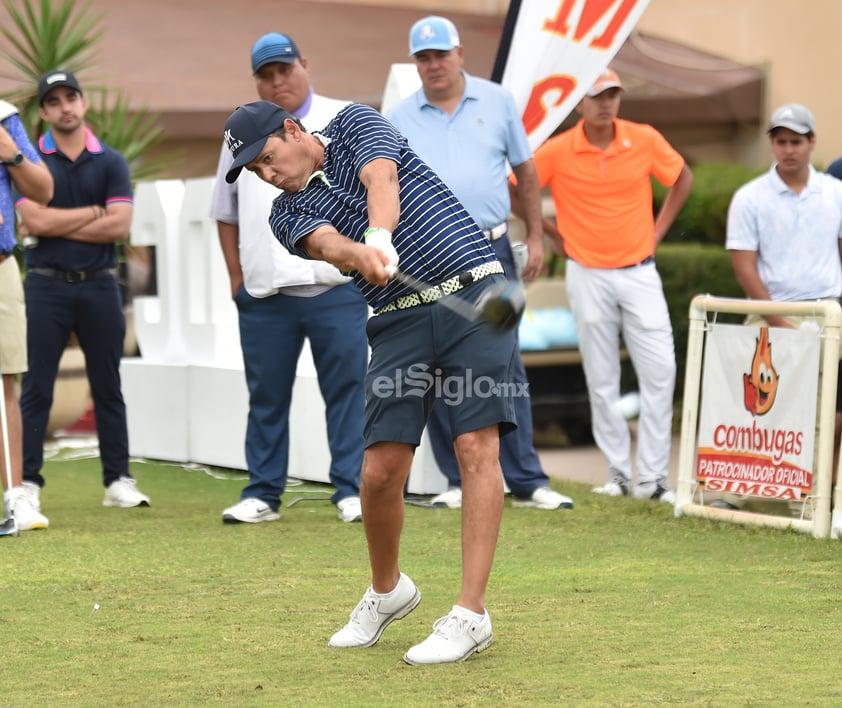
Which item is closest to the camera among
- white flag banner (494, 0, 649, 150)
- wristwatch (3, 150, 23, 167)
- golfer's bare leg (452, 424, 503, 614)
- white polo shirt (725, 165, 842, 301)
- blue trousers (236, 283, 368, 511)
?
golfer's bare leg (452, 424, 503, 614)

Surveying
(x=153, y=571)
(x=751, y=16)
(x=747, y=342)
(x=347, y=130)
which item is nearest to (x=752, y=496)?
(x=747, y=342)

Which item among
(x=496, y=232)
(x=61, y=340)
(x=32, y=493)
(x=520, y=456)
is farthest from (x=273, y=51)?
(x=32, y=493)

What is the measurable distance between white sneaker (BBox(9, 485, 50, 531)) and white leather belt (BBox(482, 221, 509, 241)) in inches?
99.5

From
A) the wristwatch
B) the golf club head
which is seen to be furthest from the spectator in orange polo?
the golf club head

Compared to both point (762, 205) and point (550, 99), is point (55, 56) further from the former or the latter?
point (762, 205)

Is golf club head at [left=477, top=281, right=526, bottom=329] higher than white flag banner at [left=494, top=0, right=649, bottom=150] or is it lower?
lower

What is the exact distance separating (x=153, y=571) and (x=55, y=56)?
648cm

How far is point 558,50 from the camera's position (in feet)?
26.2

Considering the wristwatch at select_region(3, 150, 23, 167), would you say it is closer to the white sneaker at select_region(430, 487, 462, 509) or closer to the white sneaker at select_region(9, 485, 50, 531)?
the white sneaker at select_region(9, 485, 50, 531)

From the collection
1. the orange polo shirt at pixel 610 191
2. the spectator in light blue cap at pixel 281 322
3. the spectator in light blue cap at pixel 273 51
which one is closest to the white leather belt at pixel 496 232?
the spectator in light blue cap at pixel 281 322

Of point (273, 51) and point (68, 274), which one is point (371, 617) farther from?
point (68, 274)

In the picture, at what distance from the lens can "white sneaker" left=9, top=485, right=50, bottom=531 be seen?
6934mm

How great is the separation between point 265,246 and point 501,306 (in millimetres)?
2914

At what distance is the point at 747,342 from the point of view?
7.05m
